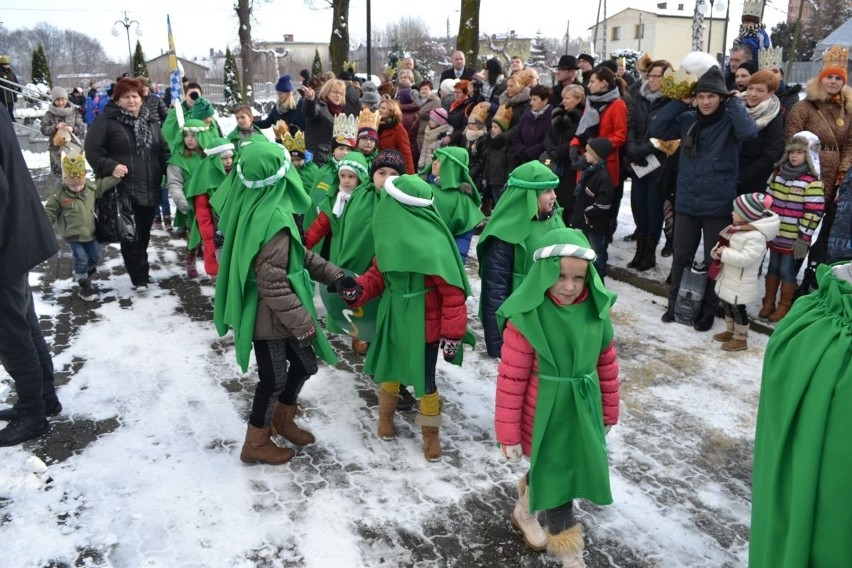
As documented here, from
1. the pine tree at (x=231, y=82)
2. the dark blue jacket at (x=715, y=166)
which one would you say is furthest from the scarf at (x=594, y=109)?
the pine tree at (x=231, y=82)

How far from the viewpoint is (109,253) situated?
8.95m

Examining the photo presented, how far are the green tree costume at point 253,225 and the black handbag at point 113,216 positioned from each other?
355 centimetres

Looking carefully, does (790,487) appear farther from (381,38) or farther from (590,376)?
(381,38)

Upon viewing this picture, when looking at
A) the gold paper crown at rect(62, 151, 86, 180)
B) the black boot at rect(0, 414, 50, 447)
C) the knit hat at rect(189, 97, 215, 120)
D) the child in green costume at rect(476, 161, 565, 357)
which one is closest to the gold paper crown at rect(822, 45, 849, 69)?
the child in green costume at rect(476, 161, 565, 357)

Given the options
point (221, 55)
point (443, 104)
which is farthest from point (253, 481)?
point (221, 55)

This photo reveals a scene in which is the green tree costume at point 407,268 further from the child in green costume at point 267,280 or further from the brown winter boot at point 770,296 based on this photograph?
the brown winter boot at point 770,296

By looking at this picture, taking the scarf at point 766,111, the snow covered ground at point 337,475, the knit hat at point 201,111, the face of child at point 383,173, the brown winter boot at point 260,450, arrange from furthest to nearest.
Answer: the knit hat at point 201,111 < the scarf at point 766,111 < the face of child at point 383,173 < the brown winter boot at point 260,450 < the snow covered ground at point 337,475

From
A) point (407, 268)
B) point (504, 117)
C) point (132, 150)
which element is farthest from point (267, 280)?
point (504, 117)

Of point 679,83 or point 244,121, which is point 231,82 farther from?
point 679,83

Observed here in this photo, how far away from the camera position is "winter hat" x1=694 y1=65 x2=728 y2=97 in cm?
545

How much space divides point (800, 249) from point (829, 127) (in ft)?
4.13

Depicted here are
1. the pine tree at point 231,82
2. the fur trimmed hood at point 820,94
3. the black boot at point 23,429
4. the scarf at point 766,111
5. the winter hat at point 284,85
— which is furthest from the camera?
the pine tree at point 231,82

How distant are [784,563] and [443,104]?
1036 centimetres

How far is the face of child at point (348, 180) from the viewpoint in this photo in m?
5.26
